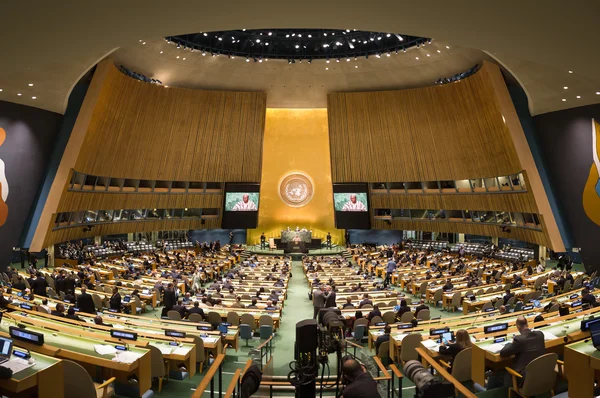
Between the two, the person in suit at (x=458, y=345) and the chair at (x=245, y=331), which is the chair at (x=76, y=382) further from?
the chair at (x=245, y=331)

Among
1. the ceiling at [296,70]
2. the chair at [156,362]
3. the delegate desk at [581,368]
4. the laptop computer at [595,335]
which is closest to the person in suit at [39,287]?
the chair at [156,362]

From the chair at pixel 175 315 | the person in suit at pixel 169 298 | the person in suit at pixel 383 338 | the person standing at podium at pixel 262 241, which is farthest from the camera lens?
the person standing at podium at pixel 262 241

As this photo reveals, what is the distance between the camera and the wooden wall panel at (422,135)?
894 inches

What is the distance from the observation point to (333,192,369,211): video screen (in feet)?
101

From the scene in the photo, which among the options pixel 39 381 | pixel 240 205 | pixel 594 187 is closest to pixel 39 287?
pixel 39 381

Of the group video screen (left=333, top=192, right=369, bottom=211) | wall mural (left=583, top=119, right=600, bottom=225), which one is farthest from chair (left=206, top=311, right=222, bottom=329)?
video screen (left=333, top=192, right=369, bottom=211)

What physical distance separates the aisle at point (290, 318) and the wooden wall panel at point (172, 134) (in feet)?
34.5

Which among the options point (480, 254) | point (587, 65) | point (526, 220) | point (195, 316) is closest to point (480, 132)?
point (526, 220)

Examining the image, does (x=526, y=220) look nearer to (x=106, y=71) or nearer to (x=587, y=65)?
(x=587, y=65)

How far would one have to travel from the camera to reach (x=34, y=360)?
519 centimetres

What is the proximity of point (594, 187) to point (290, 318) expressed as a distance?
14.1m

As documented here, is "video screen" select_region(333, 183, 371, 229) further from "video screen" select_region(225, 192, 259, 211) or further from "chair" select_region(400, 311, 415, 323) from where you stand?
"chair" select_region(400, 311, 415, 323)

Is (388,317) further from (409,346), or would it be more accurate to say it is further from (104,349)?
(104,349)

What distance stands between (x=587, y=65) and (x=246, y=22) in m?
3.39
